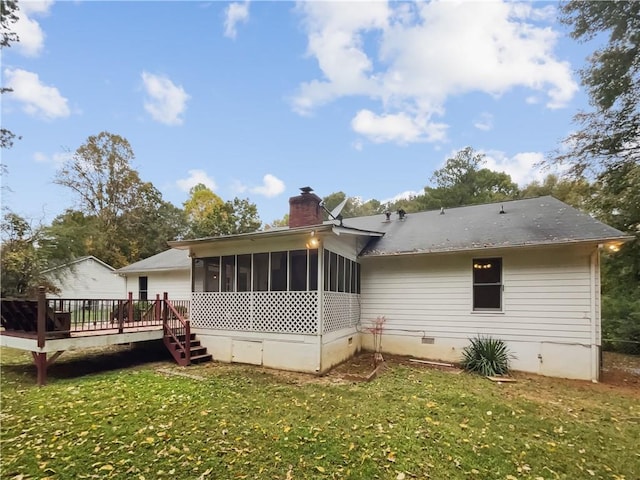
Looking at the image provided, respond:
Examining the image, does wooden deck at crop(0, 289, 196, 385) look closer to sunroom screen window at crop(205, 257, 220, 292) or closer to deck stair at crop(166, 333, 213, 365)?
deck stair at crop(166, 333, 213, 365)

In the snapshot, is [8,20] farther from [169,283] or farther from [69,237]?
[69,237]

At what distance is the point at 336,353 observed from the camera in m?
8.62

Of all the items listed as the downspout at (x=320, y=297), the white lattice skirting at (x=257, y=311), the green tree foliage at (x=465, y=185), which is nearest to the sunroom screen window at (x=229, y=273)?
the white lattice skirting at (x=257, y=311)

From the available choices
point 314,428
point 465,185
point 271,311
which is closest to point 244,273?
point 271,311

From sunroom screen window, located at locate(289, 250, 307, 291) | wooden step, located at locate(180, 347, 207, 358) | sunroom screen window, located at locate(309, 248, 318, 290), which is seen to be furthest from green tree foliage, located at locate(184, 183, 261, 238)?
sunroom screen window, located at locate(309, 248, 318, 290)

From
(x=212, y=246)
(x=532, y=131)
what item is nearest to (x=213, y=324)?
(x=212, y=246)

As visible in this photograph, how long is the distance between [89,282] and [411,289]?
21146mm

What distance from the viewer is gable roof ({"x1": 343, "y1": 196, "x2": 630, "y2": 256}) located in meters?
7.79

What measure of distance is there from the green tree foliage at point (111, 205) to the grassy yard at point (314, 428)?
2399cm

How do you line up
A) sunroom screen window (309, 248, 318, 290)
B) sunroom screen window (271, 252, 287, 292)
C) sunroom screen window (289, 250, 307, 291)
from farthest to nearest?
sunroom screen window (271, 252, 287, 292), sunroom screen window (289, 250, 307, 291), sunroom screen window (309, 248, 318, 290)

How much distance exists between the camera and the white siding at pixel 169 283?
15.5 metres

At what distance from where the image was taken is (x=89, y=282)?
69.4 ft

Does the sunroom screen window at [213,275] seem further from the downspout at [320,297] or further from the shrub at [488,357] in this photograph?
the shrub at [488,357]

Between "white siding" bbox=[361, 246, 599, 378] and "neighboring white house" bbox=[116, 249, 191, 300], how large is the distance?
9.32 meters
